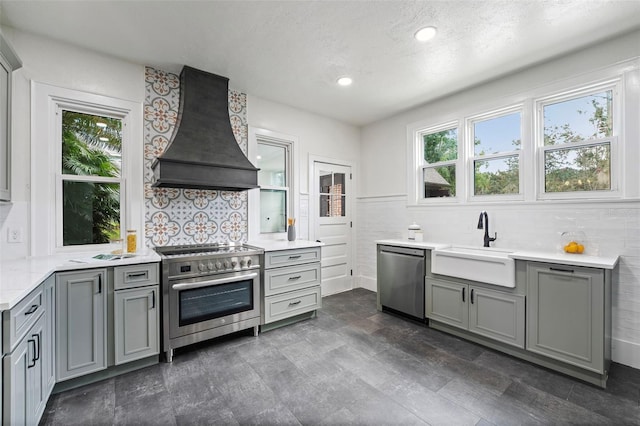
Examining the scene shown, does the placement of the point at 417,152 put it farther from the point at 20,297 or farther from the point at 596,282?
the point at 20,297

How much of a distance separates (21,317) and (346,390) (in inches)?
76.8

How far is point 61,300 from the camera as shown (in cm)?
196

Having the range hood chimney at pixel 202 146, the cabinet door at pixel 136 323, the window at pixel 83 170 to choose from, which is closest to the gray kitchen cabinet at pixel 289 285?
the range hood chimney at pixel 202 146

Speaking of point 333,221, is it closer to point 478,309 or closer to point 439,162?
point 439,162

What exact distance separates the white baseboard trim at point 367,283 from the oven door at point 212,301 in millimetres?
2188

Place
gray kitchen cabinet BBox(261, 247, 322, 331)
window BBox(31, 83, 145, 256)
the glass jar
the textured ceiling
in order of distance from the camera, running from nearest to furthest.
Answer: the textured ceiling
window BBox(31, 83, 145, 256)
the glass jar
gray kitchen cabinet BBox(261, 247, 322, 331)

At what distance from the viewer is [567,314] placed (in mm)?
2209

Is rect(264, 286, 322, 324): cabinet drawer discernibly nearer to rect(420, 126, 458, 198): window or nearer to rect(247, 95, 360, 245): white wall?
rect(247, 95, 360, 245): white wall

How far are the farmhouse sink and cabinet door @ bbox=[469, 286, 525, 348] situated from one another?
0.41 ft

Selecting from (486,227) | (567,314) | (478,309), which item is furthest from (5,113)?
(567,314)

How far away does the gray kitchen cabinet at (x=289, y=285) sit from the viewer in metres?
3.01

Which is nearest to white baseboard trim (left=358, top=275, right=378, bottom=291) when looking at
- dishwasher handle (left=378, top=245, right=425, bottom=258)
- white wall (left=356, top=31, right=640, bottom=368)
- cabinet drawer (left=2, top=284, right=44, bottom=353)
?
white wall (left=356, top=31, right=640, bottom=368)

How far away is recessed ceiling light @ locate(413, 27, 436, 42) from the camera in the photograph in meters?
2.31

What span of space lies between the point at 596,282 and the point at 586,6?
2.00m
